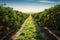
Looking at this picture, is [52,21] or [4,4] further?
[52,21]

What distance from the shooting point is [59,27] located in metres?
16.0

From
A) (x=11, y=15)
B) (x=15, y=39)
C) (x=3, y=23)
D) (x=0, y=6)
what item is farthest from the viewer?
(x=11, y=15)

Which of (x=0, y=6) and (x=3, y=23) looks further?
(x=0, y=6)

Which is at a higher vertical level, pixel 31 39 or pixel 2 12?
pixel 2 12

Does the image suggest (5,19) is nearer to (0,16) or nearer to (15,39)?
(0,16)

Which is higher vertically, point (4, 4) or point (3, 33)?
point (4, 4)

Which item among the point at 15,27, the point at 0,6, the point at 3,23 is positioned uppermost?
the point at 0,6

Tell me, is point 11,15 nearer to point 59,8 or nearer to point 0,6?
point 0,6

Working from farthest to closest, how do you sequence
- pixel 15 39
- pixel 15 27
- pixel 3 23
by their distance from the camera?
pixel 15 27, pixel 3 23, pixel 15 39

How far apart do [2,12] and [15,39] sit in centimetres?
290

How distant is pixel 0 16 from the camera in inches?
585

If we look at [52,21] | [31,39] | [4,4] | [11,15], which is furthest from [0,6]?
[52,21]

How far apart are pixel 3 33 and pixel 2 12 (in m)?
2.04

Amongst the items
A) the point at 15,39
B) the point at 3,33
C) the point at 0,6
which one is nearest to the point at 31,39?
the point at 15,39
